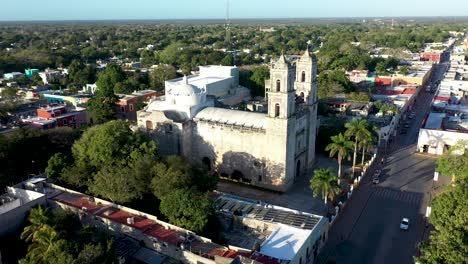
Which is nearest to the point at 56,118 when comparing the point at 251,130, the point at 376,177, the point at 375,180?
the point at 251,130

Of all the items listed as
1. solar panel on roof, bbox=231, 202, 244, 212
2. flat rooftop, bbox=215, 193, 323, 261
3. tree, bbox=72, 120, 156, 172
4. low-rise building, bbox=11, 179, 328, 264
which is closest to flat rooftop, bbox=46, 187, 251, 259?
low-rise building, bbox=11, 179, 328, 264

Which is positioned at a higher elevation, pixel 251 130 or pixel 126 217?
pixel 251 130

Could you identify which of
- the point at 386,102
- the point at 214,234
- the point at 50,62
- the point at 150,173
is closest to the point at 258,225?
the point at 214,234

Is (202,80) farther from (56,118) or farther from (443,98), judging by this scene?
(443,98)

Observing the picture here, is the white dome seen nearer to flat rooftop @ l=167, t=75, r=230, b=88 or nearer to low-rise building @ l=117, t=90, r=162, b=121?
flat rooftop @ l=167, t=75, r=230, b=88

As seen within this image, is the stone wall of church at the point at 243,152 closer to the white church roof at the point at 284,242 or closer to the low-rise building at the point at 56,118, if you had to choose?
the white church roof at the point at 284,242

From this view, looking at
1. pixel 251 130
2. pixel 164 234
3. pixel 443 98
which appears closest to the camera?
pixel 164 234

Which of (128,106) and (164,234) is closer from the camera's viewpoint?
(164,234)

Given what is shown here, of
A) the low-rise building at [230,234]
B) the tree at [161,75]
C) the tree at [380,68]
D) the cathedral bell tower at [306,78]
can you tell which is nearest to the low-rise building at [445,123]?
the cathedral bell tower at [306,78]
